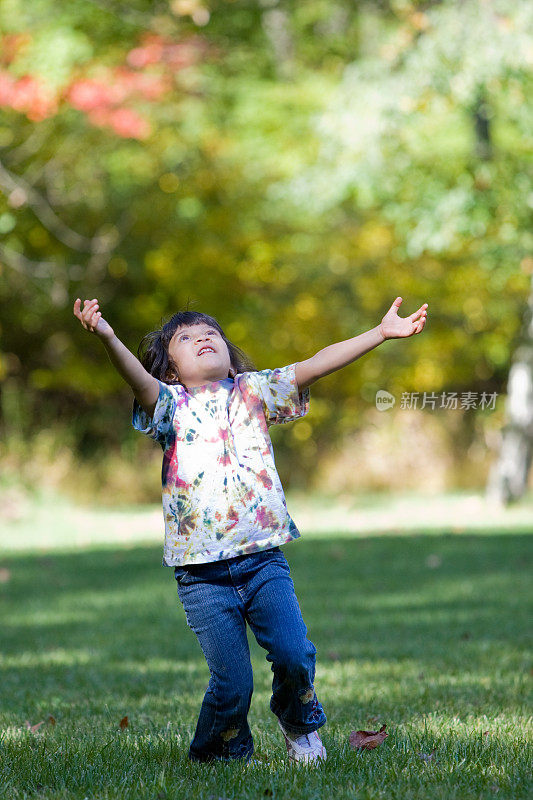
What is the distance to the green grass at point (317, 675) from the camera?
322 centimetres

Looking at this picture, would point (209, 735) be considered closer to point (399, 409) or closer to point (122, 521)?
point (122, 521)

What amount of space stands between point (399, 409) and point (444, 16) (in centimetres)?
771

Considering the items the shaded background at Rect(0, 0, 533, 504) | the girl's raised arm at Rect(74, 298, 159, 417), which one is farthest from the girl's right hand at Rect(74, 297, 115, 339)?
the shaded background at Rect(0, 0, 533, 504)

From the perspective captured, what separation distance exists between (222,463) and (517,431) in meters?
11.7

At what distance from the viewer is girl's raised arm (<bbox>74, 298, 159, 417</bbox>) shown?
334 cm

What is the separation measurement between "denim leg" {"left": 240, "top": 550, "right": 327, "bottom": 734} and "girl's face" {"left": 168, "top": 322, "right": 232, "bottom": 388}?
25.5 inches

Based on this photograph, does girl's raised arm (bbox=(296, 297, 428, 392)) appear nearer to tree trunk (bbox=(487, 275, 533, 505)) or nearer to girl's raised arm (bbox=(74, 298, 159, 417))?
girl's raised arm (bbox=(74, 298, 159, 417))

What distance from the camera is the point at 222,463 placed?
355 cm

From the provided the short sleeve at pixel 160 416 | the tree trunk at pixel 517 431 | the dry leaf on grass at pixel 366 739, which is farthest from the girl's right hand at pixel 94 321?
the tree trunk at pixel 517 431

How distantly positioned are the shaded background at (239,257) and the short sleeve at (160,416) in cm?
1059

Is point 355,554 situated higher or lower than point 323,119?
lower

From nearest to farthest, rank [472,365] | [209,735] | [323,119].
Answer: [209,735], [323,119], [472,365]

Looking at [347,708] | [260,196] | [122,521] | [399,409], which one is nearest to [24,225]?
[260,196]

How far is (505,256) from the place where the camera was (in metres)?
13.9
